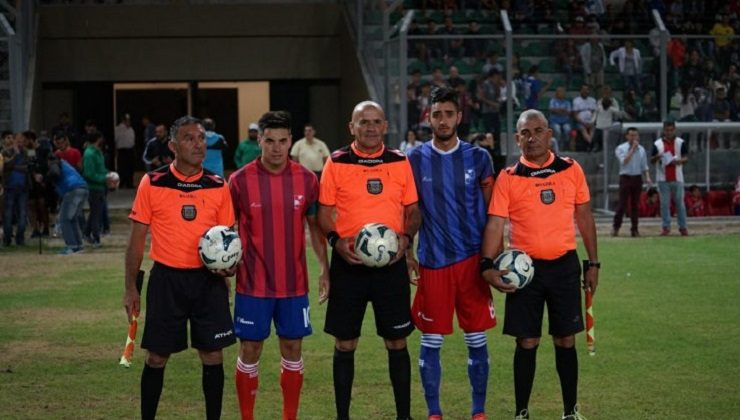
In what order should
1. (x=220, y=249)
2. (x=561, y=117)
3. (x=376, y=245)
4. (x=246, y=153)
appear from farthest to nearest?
(x=561, y=117), (x=246, y=153), (x=376, y=245), (x=220, y=249)

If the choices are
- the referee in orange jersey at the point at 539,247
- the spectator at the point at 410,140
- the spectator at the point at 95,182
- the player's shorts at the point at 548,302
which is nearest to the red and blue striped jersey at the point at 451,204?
the referee in orange jersey at the point at 539,247

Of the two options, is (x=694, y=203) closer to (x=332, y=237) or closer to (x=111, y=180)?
(x=111, y=180)

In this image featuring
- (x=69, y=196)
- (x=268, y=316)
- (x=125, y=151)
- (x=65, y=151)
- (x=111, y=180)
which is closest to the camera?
(x=268, y=316)

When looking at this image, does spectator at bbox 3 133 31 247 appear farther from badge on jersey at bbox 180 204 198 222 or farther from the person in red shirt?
badge on jersey at bbox 180 204 198 222

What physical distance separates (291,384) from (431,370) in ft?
3.20

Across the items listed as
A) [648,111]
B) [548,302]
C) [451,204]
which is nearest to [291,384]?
[451,204]

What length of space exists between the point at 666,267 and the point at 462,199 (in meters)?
10.6

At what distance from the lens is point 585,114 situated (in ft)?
95.1

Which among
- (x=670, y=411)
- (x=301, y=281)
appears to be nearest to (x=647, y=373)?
(x=670, y=411)

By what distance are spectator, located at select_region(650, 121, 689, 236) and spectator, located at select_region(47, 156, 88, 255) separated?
10.2 meters

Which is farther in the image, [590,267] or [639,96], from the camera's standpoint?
[639,96]

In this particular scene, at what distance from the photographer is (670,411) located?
10070 mm

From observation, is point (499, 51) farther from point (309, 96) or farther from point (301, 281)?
point (301, 281)

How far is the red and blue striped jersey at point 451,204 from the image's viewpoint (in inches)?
378
